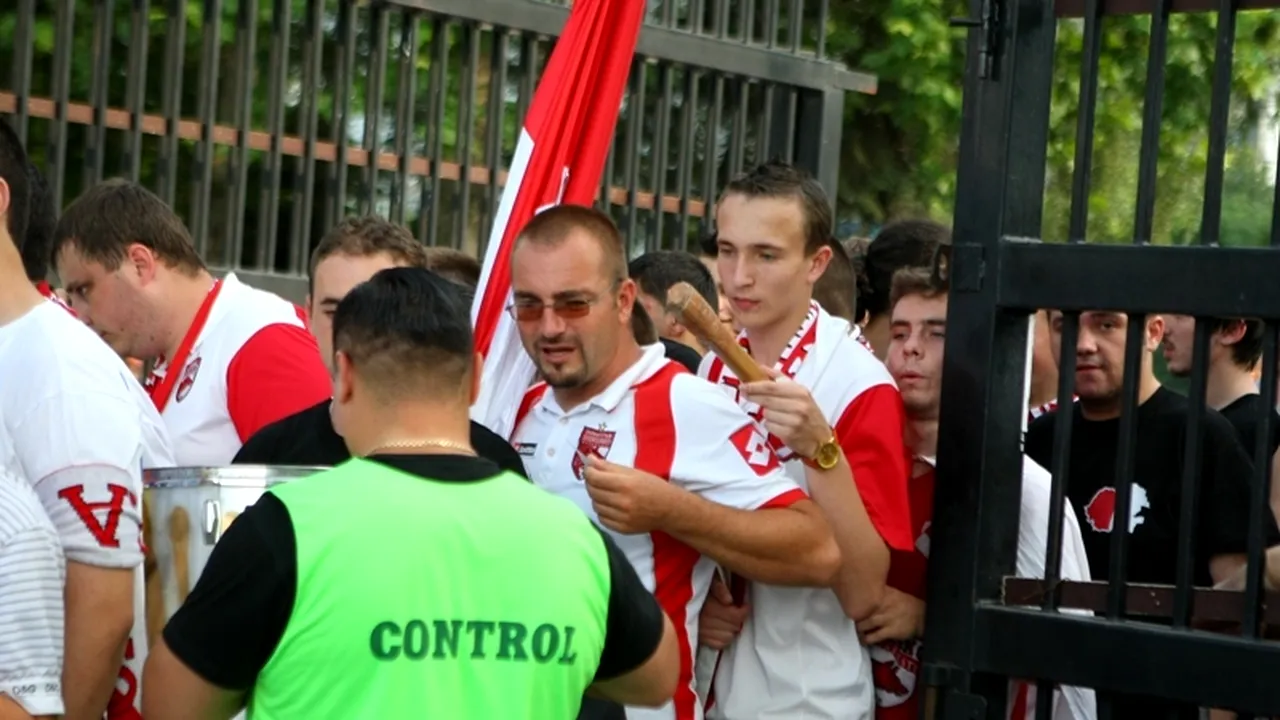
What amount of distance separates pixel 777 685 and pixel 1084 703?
1.90 feet

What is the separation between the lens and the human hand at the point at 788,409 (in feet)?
11.9

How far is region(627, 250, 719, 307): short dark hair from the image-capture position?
21.5 ft

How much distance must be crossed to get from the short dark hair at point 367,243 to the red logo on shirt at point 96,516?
1.71 metres

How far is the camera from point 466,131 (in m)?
6.96

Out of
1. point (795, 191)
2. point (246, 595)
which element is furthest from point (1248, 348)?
point (246, 595)

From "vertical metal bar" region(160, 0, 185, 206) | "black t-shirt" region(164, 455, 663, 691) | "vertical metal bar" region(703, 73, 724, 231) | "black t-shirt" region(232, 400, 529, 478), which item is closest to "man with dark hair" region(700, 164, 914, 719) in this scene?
"black t-shirt" region(232, 400, 529, 478)

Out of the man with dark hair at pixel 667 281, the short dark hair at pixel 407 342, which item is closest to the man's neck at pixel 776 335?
the short dark hair at pixel 407 342

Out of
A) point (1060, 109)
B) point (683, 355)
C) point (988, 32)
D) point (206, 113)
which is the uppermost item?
point (1060, 109)

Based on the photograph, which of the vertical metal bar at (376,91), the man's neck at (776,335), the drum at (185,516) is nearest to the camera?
the drum at (185,516)

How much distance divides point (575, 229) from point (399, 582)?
1371mm

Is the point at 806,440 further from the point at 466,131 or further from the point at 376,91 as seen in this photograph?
the point at 466,131

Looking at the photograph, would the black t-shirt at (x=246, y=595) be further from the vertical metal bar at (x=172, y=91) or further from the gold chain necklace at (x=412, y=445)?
the vertical metal bar at (x=172, y=91)

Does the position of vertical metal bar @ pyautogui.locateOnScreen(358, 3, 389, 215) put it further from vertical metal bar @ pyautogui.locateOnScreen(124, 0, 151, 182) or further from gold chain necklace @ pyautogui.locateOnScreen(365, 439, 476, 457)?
gold chain necklace @ pyautogui.locateOnScreen(365, 439, 476, 457)

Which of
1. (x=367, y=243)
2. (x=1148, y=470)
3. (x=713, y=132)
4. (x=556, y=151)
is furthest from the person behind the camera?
(x=713, y=132)
